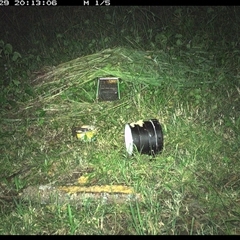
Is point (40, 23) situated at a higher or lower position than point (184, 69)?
higher

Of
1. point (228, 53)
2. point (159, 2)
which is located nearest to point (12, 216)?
point (228, 53)

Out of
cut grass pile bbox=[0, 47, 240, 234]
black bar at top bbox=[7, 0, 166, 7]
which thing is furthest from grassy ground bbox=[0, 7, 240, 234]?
black bar at top bbox=[7, 0, 166, 7]

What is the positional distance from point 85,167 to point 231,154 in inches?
49.2

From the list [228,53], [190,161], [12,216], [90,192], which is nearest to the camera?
[12,216]

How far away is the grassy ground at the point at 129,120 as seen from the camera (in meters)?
2.17

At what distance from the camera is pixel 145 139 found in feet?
8.70

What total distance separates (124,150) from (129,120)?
503 mm

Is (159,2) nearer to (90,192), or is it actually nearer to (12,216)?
(90,192)

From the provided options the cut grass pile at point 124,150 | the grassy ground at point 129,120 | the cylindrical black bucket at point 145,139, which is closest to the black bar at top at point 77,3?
the grassy ground at point 129,120

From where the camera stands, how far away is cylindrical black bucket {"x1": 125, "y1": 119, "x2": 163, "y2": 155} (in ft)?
8.70

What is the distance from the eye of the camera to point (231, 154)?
2701 mm

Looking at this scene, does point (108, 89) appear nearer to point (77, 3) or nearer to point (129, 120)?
point (129, 120)

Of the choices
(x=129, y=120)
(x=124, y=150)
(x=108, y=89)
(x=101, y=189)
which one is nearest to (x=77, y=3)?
(x=108, y=89)
